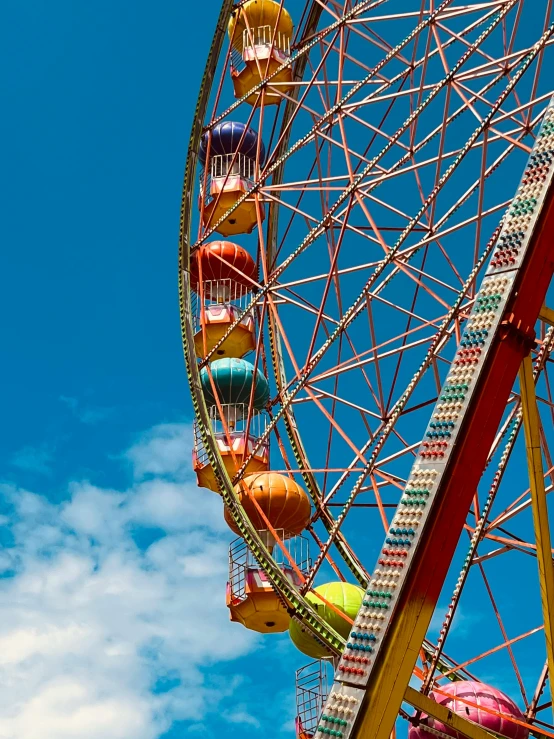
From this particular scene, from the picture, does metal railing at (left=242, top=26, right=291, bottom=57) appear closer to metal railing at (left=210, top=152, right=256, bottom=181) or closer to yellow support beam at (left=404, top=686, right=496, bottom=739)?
metal railing at (left=210, top=152, right=256, bottom=181)

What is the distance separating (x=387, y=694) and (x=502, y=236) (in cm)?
377

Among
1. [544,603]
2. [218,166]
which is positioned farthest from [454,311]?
[218,166]

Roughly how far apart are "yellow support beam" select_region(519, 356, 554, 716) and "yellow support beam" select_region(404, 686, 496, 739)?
688 millimetres

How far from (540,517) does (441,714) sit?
1679 millimetres

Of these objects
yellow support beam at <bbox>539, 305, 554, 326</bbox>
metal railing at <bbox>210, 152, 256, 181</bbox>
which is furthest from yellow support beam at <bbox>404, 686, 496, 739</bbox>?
metal railing at <bbox>210, 152, 256, 181</bbox>

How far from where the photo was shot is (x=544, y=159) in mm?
10695

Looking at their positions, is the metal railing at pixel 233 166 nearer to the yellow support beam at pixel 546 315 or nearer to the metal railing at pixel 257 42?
the metal railing at pixel 257 42

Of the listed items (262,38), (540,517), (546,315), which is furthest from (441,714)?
(262,38)

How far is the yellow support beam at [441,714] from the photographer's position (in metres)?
9.51

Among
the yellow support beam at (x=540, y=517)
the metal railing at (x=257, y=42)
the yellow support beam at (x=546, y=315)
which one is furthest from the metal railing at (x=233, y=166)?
the yellow support beam at (x=540, y=517)

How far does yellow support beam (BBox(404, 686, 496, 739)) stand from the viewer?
9.51 m

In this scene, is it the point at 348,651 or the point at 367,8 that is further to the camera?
the point at 367,8

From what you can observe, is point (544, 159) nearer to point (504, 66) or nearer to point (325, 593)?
point (325, 593)

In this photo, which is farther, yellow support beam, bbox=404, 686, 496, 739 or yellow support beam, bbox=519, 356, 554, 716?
yellow support beam, bbox=519, 356, 554, 716
